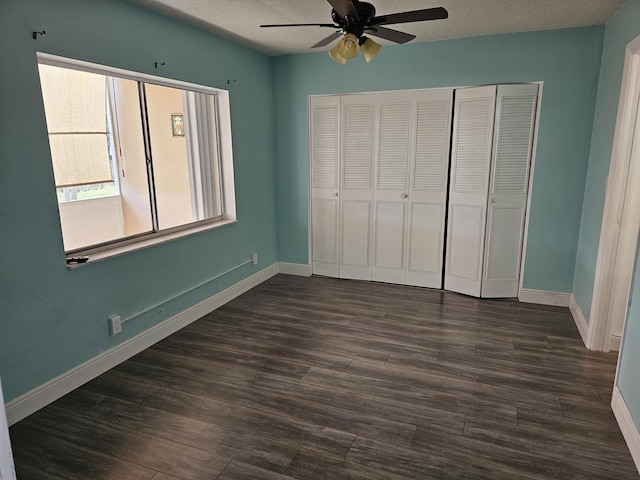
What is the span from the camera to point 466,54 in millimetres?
3984

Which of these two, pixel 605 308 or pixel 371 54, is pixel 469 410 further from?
pixel 371 54

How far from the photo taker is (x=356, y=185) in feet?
15.3

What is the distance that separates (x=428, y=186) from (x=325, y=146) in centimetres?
124

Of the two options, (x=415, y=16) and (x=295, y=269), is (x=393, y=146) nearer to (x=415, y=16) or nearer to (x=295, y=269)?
(x=295, y=269)

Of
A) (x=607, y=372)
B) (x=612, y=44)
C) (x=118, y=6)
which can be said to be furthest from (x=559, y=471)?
(x=118, y=6)

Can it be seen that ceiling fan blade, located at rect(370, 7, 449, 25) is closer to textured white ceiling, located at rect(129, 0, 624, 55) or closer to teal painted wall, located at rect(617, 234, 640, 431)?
textured white ceiling, located at rect(129, 0, 624, 55)

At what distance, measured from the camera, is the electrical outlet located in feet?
9.64

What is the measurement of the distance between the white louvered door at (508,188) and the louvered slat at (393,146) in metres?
0.88

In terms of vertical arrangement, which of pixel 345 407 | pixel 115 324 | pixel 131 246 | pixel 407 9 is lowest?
pixel 345 407

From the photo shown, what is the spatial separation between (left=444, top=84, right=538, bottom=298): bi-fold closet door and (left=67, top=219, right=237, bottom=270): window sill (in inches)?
97.1

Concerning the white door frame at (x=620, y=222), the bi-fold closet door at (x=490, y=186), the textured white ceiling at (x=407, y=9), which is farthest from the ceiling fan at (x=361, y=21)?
the bi-fold closet door at (x=490, y=186)

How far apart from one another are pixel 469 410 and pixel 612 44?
3.00m

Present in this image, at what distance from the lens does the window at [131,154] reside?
2.97m

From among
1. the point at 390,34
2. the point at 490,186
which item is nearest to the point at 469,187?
the point at 490,186
